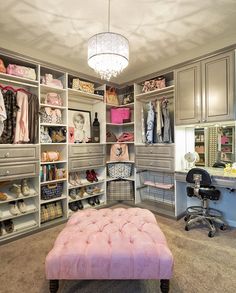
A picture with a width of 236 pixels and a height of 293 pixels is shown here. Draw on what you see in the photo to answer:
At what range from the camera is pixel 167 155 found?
296 centimetres

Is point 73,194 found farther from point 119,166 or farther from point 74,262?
point 74,262

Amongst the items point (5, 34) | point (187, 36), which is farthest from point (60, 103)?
point (187, 36)

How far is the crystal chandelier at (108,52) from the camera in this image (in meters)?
1.70

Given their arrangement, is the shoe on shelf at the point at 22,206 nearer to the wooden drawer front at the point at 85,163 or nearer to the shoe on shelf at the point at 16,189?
the shoe on shelf at the point at 16,189

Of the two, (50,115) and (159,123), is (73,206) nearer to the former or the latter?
(50,115)

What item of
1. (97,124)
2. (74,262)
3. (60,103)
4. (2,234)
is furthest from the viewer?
(97,124)

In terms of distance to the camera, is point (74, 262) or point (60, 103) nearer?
point (74, 262)

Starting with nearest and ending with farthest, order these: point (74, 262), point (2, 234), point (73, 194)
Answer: point (74, 262) → point (2, 234) → point (73, 194)

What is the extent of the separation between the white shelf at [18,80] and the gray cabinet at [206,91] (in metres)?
2.08

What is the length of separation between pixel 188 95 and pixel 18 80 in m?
2.38

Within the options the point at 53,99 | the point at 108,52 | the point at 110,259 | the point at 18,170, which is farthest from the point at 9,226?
the point at 108,52

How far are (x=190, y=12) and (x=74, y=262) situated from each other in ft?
8.55

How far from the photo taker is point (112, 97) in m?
3.65

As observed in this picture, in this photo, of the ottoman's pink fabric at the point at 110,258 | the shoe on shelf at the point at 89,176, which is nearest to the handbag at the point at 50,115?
the shoe on shelf at the point at 89,176
